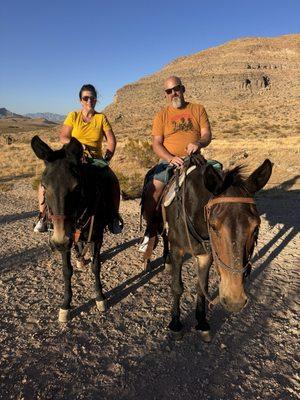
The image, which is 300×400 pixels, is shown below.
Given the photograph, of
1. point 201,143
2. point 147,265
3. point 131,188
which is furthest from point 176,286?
point 131,188

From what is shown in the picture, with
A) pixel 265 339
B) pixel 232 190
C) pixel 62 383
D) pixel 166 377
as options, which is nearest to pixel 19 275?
pixel 62 383

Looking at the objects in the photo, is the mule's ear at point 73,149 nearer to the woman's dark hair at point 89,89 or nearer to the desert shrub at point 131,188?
the woman's dark hair at point 89,89

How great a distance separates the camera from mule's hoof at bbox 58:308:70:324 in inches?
184

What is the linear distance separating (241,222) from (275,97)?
77193 millimetres

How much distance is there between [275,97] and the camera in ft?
236

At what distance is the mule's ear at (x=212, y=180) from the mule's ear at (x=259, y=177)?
0.30 meters

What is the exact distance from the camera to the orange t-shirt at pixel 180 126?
4.93m

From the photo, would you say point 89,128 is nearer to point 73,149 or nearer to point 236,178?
point 73,149

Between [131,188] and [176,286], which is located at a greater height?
[176,286]

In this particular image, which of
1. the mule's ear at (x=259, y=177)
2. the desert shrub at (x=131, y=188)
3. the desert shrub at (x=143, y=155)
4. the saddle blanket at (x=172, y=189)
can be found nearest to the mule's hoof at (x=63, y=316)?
the saddle blanket at (x=172, y=189)

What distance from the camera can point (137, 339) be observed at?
170 inches

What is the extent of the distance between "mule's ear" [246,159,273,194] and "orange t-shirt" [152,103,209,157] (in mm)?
2005

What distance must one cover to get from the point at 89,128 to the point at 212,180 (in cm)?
303

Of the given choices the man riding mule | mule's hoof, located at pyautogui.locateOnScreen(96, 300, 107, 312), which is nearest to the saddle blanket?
the man riding mule
